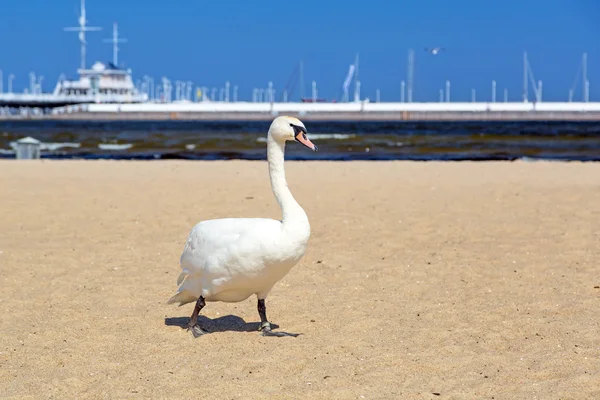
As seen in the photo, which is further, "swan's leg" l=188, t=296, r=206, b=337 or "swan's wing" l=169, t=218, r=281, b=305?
"swan's leg" l=188, t=296, r=206, b=337

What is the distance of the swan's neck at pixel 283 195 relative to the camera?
5441 millimetres

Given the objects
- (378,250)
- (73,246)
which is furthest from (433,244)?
(73,246)

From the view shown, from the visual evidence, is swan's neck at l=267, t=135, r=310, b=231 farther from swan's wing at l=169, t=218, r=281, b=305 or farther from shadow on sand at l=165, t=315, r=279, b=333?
shadow on sand at l=165, t=315, r=279, b=333

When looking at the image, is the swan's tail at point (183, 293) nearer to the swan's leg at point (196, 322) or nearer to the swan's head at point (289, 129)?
the swan's leg at point (196, 322)

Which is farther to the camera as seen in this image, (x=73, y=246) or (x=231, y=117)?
(x=231, y=117)

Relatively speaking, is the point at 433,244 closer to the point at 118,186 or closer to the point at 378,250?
the point at 378,250

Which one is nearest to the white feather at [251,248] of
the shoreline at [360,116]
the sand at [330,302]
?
the sand at [330,302]

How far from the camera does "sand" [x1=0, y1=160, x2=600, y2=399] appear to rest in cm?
493

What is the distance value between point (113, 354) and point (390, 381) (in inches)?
68.3

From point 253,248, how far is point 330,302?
174 centimetres

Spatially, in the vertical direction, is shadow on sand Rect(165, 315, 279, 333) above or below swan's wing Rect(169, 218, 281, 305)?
below

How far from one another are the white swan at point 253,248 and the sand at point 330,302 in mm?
378

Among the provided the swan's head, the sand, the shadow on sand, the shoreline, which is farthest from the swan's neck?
the shoreline

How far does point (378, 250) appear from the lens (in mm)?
9188
